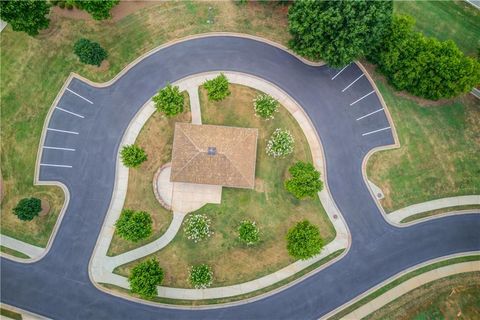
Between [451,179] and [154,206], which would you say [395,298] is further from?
[154,206]

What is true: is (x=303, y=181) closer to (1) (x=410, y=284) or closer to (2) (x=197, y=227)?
(2) (x=197, y=227)

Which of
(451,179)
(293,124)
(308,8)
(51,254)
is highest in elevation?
(308,8)

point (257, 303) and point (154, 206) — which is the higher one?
point (154, 206)

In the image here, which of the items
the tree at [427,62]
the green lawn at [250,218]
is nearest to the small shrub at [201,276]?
the green lawn at [250,218]

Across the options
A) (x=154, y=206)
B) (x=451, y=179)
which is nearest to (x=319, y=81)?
(x=451, y=179)

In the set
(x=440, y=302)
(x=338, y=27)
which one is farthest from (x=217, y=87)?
(x=440, y=302)

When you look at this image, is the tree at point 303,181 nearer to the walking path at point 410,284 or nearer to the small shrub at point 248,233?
the small shrub at point 248,233

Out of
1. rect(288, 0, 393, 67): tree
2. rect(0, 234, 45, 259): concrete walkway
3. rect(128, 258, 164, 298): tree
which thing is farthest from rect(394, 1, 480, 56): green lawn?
rect(0, 234, 45, 259): concrete walkway
